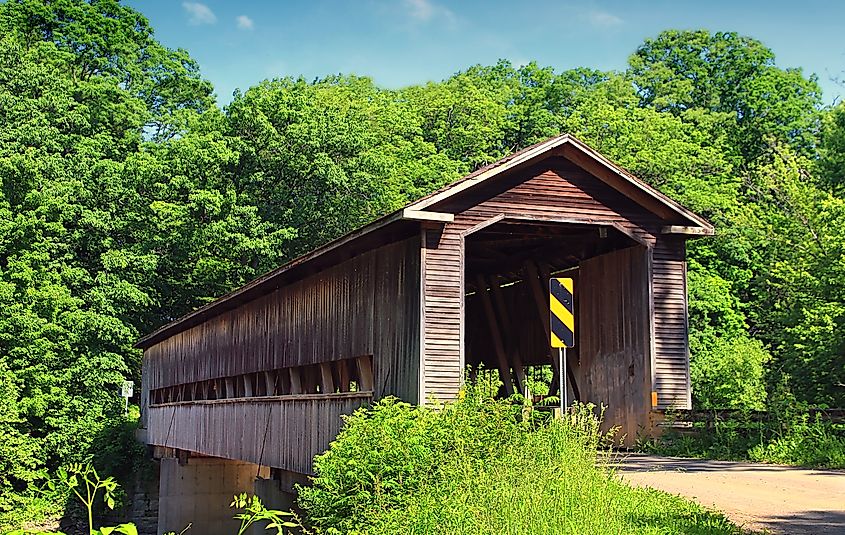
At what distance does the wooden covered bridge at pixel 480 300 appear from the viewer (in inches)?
472

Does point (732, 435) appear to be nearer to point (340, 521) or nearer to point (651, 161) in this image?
point (340, 521)

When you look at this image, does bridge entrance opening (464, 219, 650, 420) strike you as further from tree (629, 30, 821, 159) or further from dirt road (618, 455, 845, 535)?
tree (629, 30, 821, 159)

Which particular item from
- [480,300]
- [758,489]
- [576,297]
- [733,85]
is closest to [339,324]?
[576,297]

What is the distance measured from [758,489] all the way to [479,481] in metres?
3.36

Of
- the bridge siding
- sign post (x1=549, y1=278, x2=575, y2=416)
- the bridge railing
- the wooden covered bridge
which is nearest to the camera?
sign post (x1=549, y1=278, x2=575, y2=416)

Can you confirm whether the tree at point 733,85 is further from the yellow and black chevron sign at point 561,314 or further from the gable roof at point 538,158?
the yellow and black chevron sign at point 561,314

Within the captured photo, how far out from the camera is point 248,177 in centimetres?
3141

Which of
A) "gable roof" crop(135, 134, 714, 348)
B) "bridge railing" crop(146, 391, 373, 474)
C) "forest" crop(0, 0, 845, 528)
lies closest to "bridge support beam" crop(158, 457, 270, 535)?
"bridge railing" crop(146, 391, 373, 474)

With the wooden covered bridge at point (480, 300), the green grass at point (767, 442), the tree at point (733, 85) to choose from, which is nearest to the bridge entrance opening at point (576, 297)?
the wooden covered bridge at point (480, 300)

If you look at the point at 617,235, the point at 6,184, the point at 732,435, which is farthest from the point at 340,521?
the point at 6,184

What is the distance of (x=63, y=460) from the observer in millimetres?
27969

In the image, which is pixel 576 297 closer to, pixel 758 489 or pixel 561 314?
A: pixel 758 489

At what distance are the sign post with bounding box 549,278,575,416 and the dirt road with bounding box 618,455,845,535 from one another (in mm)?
1274

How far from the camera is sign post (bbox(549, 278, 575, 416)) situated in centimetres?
952
